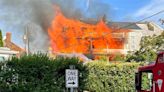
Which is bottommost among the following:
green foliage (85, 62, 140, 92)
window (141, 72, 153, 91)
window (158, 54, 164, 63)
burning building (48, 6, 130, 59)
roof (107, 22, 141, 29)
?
green foliage (85, 62, 140, 92)

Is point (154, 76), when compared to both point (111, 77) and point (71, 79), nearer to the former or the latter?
point (71, 79)

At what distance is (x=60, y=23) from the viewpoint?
191 ft

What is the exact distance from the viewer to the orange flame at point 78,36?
57.9m

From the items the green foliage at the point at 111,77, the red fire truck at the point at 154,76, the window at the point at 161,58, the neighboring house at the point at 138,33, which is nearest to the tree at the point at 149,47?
the green foliage at the point at 111,77

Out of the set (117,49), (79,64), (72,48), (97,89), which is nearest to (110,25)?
(117,49)

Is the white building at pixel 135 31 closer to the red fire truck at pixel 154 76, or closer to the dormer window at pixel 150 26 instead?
the dormer window at pixel 150 26

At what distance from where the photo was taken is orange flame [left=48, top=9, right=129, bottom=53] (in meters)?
57.9

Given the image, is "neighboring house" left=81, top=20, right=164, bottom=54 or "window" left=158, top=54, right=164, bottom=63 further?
"neighboring house" left=81, top=20, right=164, bottom=54

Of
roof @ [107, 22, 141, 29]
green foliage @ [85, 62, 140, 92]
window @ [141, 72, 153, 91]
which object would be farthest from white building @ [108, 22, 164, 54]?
window @ [141, 72, 153, 91]

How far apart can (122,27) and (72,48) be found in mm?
27716

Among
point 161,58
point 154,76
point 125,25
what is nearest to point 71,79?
A: point 154,76

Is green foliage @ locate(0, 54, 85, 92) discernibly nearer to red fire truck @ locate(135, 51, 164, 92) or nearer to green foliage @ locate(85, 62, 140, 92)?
red fire truck @ locate(135, 51, 164, 92)

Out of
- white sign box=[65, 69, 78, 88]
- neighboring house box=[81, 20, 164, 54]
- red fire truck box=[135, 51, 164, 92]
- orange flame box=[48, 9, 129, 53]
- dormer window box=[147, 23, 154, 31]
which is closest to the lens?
red fire truck box=[135, 51, 164, 92]

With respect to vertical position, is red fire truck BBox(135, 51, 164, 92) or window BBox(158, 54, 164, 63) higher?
window BBox(158, 54, 164, 63)
